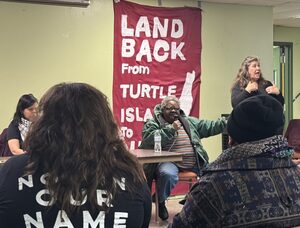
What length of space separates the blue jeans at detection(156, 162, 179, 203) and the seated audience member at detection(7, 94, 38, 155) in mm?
1260

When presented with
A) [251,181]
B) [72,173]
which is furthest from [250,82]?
[72,173]

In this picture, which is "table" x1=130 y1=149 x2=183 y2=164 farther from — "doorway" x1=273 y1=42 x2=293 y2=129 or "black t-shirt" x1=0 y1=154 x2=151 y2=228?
"doorway" x1=273 y1=42 x2=293 y2=129

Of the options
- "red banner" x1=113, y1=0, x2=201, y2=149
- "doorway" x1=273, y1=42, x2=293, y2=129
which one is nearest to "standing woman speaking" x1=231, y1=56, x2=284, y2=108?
"red banner" x1=113, y1=0, x2=201, y2=149

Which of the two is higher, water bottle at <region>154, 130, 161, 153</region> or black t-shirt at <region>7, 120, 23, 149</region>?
black t-shirt at <region>7, 120, 23, 149</region>

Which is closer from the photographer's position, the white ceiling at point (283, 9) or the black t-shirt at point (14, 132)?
the black t-shirt at point (14, 132)

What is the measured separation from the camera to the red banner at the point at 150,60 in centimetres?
585

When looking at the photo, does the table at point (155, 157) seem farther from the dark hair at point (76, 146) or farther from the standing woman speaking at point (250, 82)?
the dark hair at point (76, 146)

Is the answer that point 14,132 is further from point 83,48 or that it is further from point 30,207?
point 30,207

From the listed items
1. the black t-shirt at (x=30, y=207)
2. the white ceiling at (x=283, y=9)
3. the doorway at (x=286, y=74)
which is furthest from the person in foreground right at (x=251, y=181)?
the doorway at (x=286, y=74)

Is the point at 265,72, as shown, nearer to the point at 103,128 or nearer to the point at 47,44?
the point at 47,44

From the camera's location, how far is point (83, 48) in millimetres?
5633

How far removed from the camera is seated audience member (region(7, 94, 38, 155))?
4.49 m

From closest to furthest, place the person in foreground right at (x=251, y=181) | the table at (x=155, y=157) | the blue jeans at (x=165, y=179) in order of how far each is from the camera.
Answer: the person in foreground right at (x=251, y=181) < the table at (x=155, y=157) < the blue jeans at (x=165, y=179)

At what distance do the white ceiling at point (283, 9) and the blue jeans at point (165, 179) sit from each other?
2516 mm
